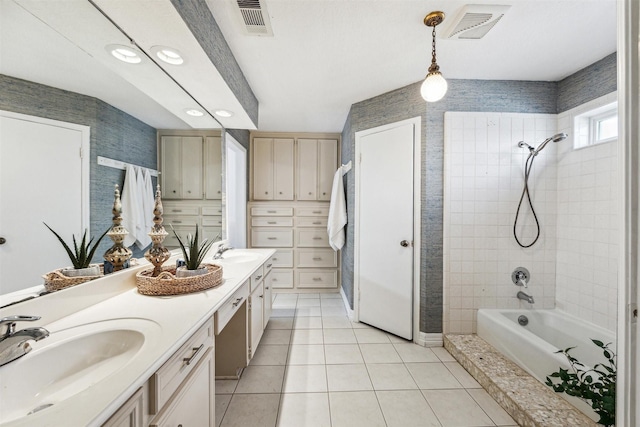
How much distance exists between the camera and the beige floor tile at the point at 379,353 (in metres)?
2.03

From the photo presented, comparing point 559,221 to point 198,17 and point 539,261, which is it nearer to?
point 539,261

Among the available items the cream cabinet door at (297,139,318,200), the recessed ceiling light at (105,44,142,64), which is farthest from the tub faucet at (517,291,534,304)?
the recessed ceiling light at (105,44,142,64)

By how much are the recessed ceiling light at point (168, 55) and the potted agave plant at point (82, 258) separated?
983 millimetres

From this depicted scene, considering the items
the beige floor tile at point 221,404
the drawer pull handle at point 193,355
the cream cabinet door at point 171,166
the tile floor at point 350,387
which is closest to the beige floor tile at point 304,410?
the tile floor at point 350,387

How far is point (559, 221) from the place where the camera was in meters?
2.18

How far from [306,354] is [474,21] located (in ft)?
8.68

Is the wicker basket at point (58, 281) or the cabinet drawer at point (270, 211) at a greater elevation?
the cabinet drawer at point (270, 211)

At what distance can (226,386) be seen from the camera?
1.72 m

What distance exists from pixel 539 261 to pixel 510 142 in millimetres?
1090

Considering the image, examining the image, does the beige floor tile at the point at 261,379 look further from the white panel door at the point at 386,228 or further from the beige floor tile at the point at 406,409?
the white panel door at the point at 386,228

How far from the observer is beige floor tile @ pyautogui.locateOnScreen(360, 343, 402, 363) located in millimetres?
2029

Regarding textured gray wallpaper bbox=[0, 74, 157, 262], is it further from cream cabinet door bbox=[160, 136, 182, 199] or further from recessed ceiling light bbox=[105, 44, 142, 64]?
recessed ceiling light bbox=[105, 44, 142, 64]

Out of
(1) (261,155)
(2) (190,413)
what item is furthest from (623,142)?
(1) (261,155)

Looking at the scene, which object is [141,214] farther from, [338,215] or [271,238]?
[271,238]
